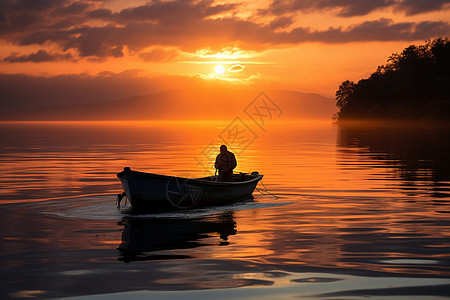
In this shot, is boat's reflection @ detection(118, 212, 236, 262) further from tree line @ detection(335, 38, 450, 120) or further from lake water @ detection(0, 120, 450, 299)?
tree line @ detection(335, 38, 450, 120)

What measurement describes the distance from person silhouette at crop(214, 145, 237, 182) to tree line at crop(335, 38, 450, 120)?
138 m

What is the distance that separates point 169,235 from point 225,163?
29.0ft

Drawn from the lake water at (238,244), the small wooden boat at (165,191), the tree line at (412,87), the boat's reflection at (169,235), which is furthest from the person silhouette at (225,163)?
the tree line at (412,87)

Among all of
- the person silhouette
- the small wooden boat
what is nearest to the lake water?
the small wooden boat

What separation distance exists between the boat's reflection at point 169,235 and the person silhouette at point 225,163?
461cm

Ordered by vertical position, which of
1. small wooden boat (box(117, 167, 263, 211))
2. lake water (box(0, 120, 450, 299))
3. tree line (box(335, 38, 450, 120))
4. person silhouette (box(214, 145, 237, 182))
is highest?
tree line (box(335, 38, 450, 120))

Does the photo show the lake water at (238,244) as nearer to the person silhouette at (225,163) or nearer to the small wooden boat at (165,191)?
the small wooden boat at (165,191)

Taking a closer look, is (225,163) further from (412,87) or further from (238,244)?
(412,87)

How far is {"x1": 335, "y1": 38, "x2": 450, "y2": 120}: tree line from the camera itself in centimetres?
15762

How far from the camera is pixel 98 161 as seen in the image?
1857 inches

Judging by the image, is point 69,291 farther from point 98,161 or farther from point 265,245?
point 98,161

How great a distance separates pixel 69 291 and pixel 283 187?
18981mm

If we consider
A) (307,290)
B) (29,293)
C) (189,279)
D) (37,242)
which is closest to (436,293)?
(307,290)

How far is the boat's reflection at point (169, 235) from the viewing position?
45.9 ft
